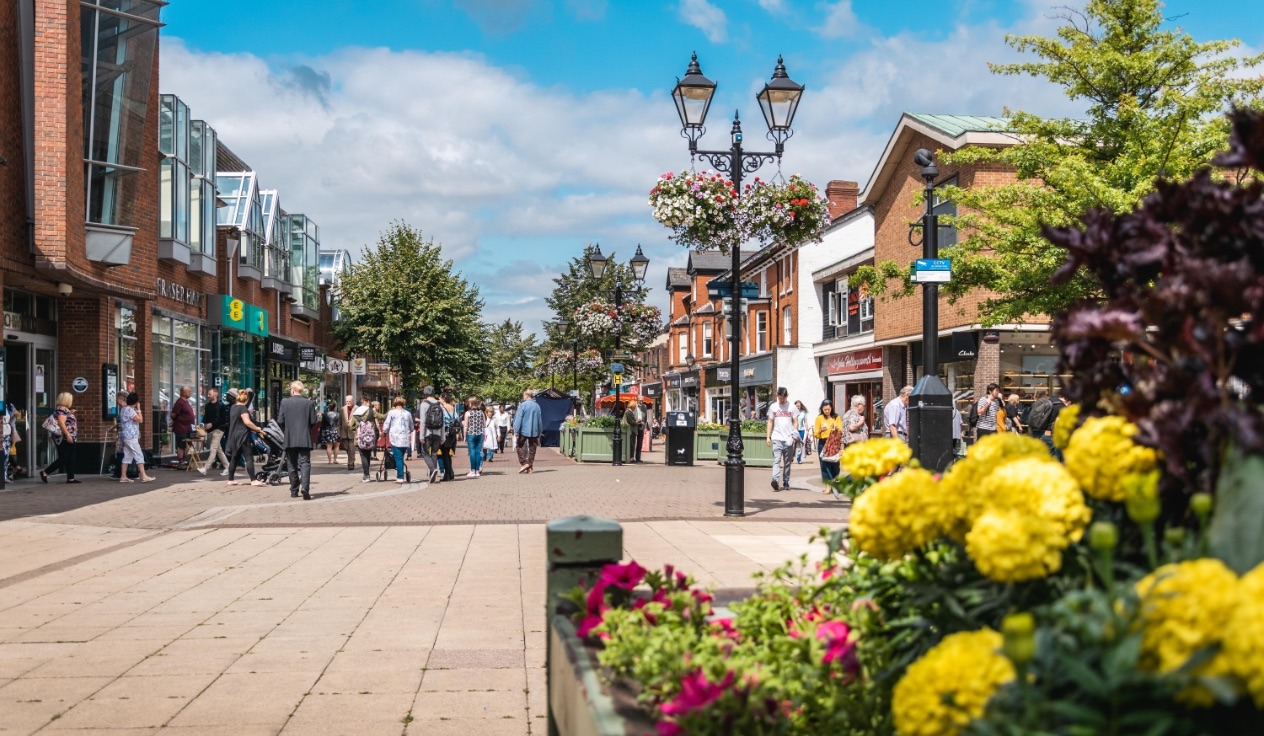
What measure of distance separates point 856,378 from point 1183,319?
34.2m

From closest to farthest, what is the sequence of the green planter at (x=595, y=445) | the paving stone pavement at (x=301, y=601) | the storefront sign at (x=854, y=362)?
the paving stone pavement at (x=301, y=601), the green planter at (x=595, y=445), the storefront sign at (x=854, y=362)

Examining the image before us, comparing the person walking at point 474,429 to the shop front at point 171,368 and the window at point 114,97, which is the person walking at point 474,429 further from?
the window at point 114,97

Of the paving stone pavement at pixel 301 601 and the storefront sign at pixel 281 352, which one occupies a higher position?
the storefront sign at pixel 281 352

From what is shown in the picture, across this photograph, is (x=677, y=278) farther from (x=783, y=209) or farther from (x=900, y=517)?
(x=900, y=517)

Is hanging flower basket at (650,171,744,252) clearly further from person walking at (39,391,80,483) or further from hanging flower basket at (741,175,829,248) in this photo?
person walking at (39,391,80,483)

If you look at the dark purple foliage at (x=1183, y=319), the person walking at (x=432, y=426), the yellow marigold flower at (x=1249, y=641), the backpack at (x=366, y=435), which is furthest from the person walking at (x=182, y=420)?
the yellow marigold flower at (x=1249, y=641)

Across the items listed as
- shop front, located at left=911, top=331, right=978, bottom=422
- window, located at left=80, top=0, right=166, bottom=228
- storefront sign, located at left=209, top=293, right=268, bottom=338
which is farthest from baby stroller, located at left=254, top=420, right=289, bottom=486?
shop front, located at left=911, top=331, right=978, bottom=422

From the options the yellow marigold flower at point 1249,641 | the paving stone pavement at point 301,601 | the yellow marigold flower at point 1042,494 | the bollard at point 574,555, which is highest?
the yellow marigold flower at point 1042,494

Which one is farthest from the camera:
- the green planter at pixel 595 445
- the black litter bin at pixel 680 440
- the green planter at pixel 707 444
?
the green planter at pixel 595 445

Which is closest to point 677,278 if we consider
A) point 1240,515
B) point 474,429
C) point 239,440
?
point 474,429

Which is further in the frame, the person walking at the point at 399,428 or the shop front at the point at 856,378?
the shop front at the point at 856,378

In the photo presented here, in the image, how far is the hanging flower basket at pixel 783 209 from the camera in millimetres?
13203

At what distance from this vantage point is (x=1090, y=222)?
2.30 meters

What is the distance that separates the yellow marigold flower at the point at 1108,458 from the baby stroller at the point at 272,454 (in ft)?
59.1
